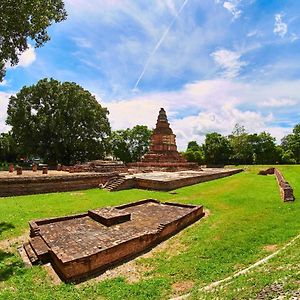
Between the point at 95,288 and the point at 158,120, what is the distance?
33364mm

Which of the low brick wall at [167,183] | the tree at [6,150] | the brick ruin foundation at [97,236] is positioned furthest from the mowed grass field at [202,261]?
the tree at [6,150]

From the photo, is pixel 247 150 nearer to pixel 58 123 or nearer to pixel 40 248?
pixel 58 123

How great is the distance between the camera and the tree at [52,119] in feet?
111

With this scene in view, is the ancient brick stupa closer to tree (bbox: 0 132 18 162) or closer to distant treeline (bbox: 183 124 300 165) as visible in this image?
distant treeline (bbox: 183 124 300 165)

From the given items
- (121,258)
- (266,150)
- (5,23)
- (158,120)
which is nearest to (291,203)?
(121,258)

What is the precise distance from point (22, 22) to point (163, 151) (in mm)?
27888

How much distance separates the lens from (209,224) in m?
9.98

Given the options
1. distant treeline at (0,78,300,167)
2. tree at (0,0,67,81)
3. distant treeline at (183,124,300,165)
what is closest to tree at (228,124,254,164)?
distant treeline at (183,124,300,165)

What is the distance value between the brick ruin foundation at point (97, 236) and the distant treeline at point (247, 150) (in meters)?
36.6

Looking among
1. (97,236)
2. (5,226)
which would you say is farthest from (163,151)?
(97,236)

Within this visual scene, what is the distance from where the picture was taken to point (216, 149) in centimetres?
4653

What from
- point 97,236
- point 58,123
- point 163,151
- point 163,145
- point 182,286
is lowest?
point 182,286

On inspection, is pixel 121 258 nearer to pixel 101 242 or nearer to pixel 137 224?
pixel 101 242

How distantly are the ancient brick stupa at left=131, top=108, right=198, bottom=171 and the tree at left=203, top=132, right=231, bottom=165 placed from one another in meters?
11.3
